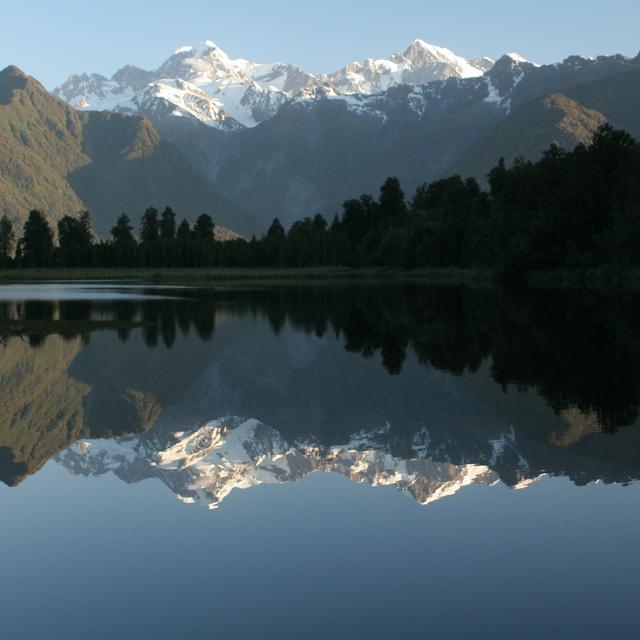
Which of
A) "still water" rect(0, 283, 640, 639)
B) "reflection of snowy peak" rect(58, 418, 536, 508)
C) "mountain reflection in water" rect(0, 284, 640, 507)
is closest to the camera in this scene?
"still water" rect(0, 283, 640, 639)

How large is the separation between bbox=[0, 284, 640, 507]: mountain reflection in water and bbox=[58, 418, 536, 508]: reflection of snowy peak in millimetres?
63

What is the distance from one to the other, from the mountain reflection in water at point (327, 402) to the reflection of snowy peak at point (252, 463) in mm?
63

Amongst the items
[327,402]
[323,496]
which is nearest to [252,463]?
[323,496]

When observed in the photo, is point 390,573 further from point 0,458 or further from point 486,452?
point 0,458

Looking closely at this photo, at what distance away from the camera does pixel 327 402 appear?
32469 mm

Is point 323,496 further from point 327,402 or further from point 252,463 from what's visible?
point 327,402

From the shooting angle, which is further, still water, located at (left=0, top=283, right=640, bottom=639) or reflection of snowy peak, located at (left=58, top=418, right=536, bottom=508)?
reflection of snowy peak, located at (left=58, top=418, right=536, bottom=508)

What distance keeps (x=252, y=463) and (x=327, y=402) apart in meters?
9.78

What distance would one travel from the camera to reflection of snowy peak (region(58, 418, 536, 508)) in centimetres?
2055

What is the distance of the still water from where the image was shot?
13.5 metres

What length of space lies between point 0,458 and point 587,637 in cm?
1595

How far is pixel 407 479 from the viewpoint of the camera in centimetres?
2073

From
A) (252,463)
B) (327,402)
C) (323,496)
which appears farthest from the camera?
(327,402)

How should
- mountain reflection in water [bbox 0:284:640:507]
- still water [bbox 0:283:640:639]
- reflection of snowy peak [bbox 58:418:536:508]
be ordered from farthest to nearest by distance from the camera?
1. mountain reflection in water [bbox 0:284:640:507]
2. reflection of snowy peak [bbox 58:418:536:508]
3. still water [bbox 0:283:640:639]
